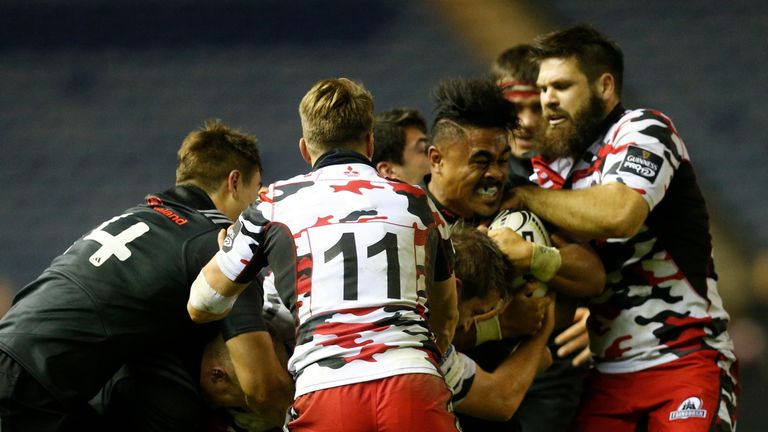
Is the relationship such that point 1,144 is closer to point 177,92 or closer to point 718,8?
point 177,92

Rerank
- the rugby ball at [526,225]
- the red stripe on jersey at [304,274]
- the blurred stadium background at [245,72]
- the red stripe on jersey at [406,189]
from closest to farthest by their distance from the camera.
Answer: the red stripe on jersey at [304,274]
the red stripe on jersey at [406,189]
the rugby ball at [526,225]
the blurred stadium background at [245,72]


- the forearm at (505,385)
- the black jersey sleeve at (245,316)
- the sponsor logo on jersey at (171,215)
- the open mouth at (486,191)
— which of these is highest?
the sponsor logo on jersey at (171,215)

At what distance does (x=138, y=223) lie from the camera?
11.7ft

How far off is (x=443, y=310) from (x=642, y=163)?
3.51 feet

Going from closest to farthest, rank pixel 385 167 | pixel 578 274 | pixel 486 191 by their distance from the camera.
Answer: pixel 578 274 → pixel 486 191 → pixel 385 167

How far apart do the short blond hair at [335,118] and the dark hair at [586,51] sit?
1344mm

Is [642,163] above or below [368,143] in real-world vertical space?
below

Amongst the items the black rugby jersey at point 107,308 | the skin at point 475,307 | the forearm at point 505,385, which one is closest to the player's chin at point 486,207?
the skin at point 475,307

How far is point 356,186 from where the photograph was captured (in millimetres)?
2775

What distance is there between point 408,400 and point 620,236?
4.16 feet

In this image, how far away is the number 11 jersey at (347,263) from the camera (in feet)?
8.54

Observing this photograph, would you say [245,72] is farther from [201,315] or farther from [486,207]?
[201,315]

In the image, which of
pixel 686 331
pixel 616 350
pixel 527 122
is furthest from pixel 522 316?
pixel 527 122

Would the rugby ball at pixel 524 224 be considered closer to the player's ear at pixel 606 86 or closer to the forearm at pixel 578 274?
the forearm at pixel 578 274
